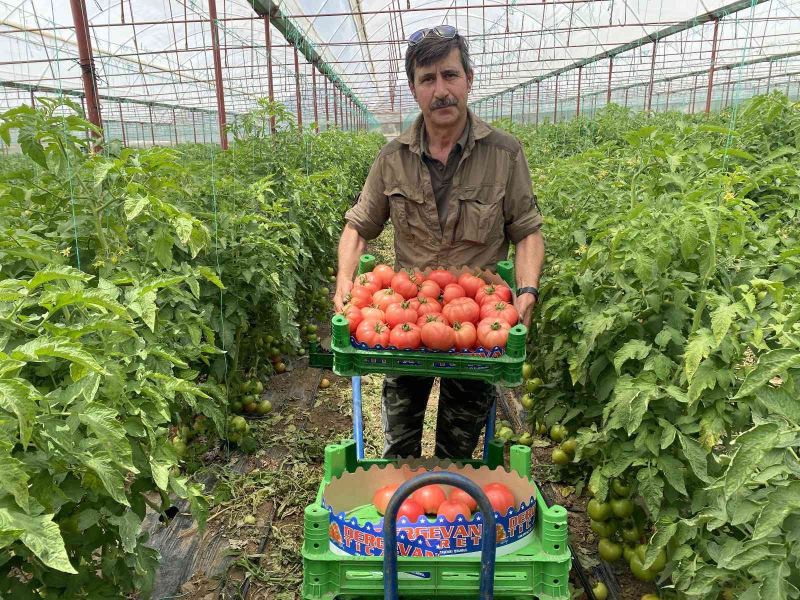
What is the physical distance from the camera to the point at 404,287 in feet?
7.90

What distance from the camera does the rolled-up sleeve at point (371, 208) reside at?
2848 mm

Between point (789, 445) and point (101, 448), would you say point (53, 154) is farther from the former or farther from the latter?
point (789, 445)

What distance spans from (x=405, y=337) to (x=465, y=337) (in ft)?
0.69

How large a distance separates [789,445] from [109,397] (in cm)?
194

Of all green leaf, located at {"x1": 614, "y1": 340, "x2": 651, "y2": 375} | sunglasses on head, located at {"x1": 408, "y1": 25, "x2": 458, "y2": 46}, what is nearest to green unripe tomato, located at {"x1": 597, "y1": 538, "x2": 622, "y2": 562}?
green leaf, located at {"x1": 614, "y1": 340, "x2": 651, "y2": 375}

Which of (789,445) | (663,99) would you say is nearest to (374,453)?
(789,445)

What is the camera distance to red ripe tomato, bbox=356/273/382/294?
7.99ft

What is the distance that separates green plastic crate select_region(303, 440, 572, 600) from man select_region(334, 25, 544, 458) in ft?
3.27

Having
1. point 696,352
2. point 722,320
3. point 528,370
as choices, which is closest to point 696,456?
point 696,352

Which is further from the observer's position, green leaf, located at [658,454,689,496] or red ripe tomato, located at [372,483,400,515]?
green leaf, located at [658,454,689,496]

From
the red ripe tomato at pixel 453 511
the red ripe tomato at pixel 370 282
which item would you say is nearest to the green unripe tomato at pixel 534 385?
the red ripe tomato at pixel 370 282

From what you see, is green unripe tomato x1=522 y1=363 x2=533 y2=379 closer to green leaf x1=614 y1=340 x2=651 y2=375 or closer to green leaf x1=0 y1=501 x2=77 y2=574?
green leaf x1=614 y1=340 x2=651 y2=375

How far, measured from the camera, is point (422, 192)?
2.72 m

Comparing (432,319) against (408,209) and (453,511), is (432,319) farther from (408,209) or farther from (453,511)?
(408,209)
